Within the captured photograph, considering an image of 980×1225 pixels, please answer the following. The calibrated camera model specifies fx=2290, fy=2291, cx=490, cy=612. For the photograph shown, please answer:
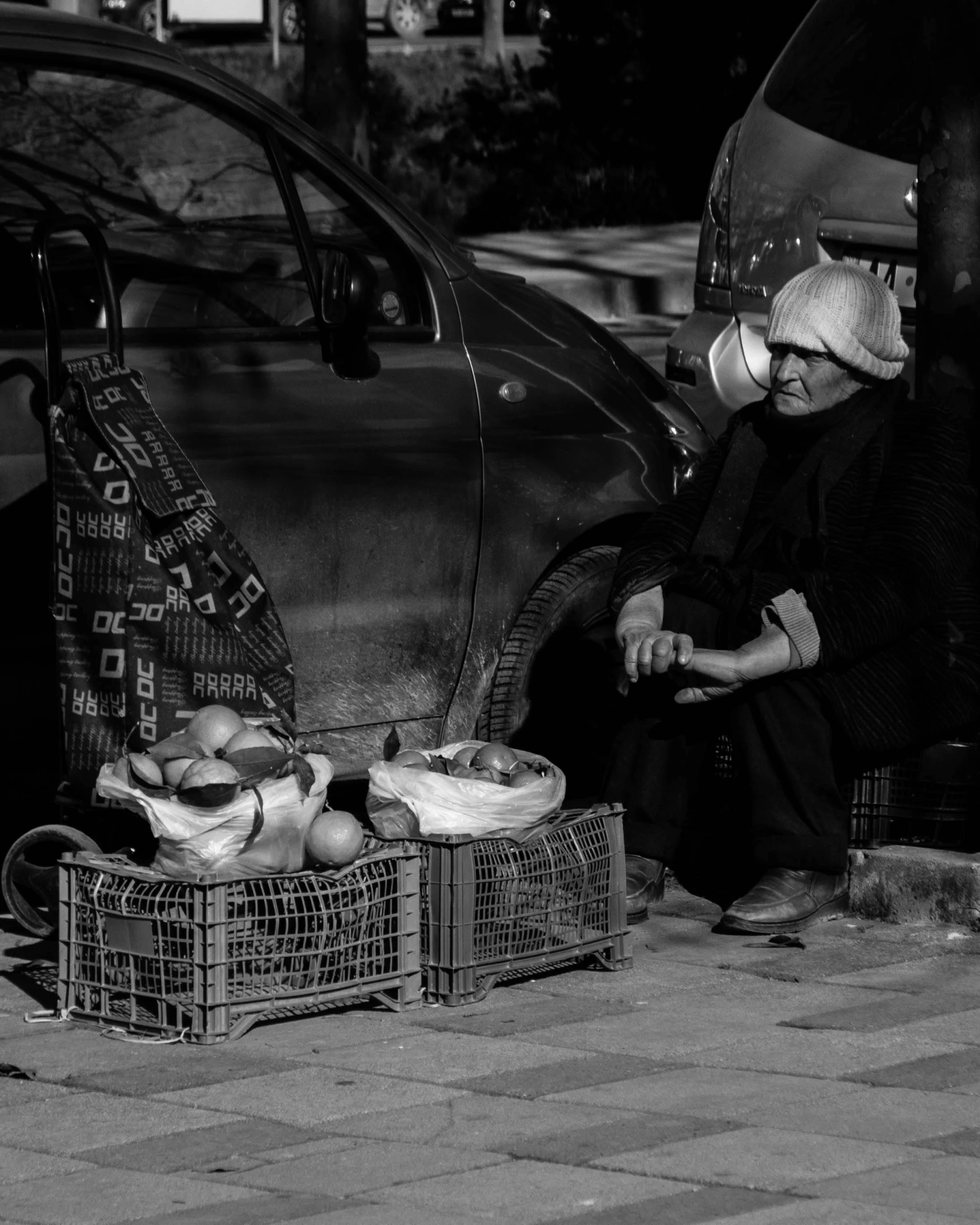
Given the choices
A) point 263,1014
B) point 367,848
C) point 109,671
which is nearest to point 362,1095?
point 263,1014

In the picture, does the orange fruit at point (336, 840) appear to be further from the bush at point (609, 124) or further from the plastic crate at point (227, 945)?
the bush at point (609, 124)

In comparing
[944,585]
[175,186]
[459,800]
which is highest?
[175,186]

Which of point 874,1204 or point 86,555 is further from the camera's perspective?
point 86,555

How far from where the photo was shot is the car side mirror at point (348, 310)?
16.8 feet

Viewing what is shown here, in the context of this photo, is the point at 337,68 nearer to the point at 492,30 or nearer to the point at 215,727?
→ the point at 215,727

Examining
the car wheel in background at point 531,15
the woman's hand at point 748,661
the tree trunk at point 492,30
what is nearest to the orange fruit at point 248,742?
the woman's hand at point 748,661

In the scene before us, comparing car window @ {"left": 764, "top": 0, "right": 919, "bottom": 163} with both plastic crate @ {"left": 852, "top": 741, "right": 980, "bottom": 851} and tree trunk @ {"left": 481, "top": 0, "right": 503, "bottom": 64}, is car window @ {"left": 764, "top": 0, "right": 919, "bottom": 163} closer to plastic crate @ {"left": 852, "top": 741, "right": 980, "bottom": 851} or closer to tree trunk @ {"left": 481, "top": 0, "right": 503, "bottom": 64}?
plastic crate @ {"left": 852, "top": 741, "right": 980, "bottom": 851}

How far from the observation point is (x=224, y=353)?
523cm

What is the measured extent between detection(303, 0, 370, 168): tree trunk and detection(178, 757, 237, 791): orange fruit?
353 inches

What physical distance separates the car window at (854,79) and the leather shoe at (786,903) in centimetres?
298

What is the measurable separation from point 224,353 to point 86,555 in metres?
0.76

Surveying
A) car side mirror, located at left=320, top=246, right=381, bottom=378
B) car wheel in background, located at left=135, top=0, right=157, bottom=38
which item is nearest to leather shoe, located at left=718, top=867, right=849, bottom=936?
car side mirror, located at left=320, top=246, right=381, bottom=378

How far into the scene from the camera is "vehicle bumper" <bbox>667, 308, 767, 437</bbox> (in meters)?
7.55

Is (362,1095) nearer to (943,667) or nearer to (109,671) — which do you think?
(109,671)
